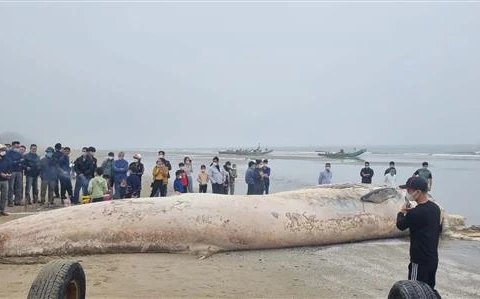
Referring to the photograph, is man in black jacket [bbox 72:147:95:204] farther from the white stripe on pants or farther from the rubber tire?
the white stripe on pants

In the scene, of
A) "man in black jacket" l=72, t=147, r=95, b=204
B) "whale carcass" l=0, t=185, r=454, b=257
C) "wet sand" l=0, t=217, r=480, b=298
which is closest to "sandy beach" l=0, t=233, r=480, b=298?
"wet sand" l=0, t=217, r=480, b=298

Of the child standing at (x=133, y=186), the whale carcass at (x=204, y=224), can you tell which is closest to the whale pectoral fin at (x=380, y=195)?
the whale carcass at (x=204, y=224)

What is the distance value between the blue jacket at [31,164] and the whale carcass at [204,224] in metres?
6.20

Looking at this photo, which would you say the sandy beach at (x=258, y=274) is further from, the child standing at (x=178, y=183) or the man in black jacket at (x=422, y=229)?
the child standing at (x=178, y=183)

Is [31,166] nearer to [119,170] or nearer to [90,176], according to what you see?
[90,176]

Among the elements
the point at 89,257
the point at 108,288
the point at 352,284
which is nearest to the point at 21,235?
the point at 89,257

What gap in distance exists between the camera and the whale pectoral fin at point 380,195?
31.5 feet

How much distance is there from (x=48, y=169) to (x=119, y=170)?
6.65 feet

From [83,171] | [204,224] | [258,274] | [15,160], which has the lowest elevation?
[258,274]

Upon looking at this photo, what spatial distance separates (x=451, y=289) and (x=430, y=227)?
1971 mm

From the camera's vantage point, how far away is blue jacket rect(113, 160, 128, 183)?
1368 cm

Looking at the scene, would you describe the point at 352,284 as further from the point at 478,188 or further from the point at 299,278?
the point at 478,188

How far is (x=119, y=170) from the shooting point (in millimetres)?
13688

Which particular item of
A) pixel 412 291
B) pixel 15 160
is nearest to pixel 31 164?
pixel 15 160
